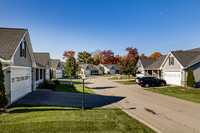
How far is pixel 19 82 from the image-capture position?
9961 millimetres

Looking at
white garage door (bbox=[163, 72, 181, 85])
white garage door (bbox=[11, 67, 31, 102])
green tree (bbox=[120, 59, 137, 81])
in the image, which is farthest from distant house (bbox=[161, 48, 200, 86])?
white garage door (bbox=[11, 67, 31, 102])

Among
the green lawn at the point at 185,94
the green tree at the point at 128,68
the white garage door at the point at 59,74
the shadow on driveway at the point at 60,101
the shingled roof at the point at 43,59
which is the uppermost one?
the shingled roof at the point at 43,59

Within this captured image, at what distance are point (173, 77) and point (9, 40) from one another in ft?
79.7

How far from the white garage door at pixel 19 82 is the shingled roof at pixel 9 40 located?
170 cm

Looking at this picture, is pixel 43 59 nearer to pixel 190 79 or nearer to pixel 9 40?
pixel 9 40

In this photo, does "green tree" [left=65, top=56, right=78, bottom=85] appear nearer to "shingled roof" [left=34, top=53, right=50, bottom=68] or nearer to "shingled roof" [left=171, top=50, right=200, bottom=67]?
"shingled roof" [left=34, top=53, right=50, bottom=68]

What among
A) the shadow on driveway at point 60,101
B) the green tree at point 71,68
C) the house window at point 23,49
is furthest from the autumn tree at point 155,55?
the house window at point 23,49

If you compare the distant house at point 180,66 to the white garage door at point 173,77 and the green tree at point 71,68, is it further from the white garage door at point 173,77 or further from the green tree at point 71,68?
the green tree at point 71,68

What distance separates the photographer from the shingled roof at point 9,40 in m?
7.61

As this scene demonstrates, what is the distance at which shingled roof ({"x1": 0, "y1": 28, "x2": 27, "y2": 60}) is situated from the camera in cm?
761

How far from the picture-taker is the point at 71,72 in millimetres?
18438

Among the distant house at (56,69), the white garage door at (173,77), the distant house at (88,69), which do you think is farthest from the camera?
the distant house at (88,69)

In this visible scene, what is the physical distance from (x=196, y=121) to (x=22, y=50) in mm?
14499

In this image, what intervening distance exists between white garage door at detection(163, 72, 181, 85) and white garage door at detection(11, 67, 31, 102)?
22.8 metres
